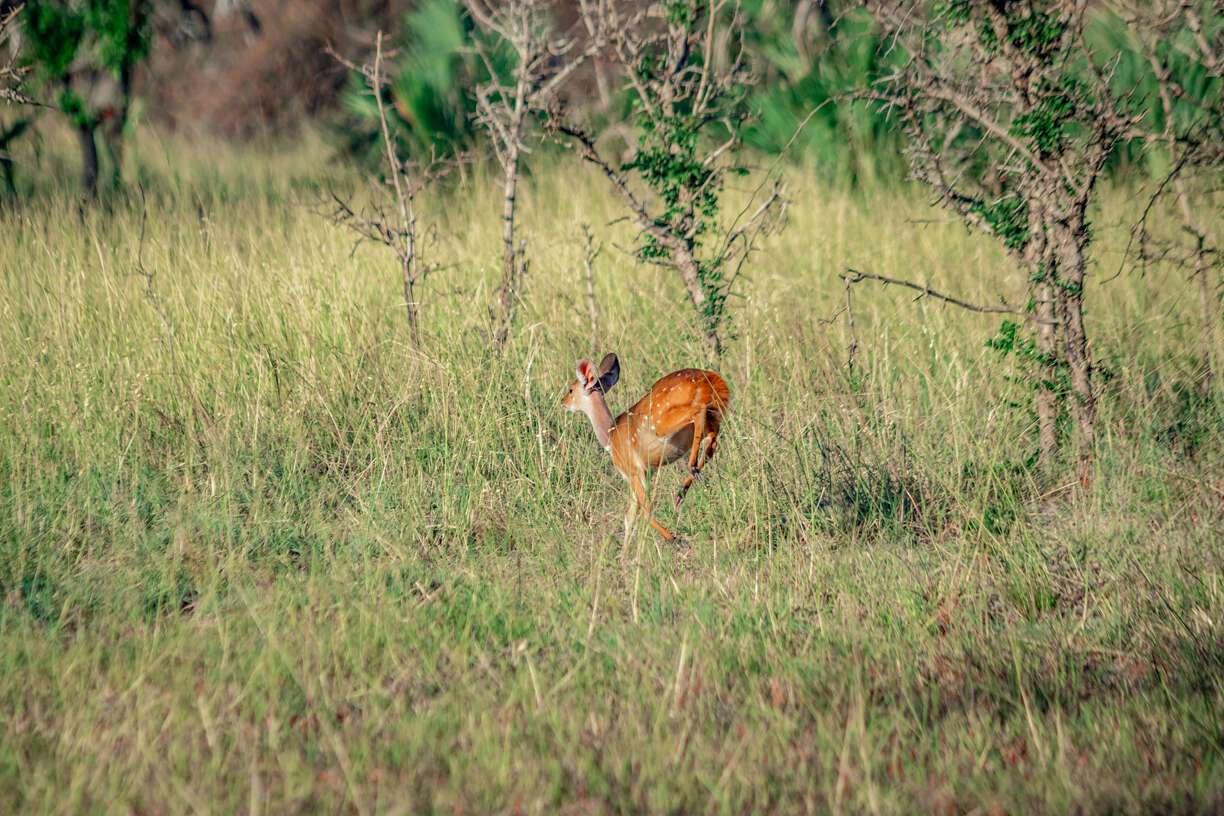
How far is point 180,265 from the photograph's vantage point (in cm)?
613

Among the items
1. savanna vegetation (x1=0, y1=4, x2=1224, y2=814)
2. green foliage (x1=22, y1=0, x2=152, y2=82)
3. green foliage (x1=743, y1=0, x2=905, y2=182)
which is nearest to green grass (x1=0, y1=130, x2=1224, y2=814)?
savanna vegetation (x1=0, y1=4, x2=1224, y2=814)

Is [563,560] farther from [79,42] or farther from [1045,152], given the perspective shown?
[79,42]

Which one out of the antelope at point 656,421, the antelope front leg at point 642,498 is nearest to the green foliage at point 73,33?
the antelope at point 656,421

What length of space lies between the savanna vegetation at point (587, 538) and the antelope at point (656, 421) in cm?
22

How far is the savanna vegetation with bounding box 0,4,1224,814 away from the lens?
2389 mm

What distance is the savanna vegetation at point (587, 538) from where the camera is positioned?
7.84 feet

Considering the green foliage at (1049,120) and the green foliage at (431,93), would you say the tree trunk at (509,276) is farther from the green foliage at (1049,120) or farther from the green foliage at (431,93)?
the green foliage at (431,93)

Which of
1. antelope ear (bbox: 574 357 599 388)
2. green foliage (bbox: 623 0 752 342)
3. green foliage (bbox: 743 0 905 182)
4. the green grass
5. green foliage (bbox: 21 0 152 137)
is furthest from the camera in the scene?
green foliage (bbox: 743 0 905 182)

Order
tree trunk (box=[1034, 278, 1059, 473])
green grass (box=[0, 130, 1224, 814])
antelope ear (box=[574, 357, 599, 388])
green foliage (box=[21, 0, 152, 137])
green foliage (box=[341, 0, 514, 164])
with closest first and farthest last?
green grass (box=[0, 130, 1224, 814]) → antelope ear (box=[574, 357, 599, 388]) → tree trunk (box=[1034, 278, 1059, 473]) → green foliage (box=[21, 0, 152, 137]) → green foliage (box=[341, 0, 514, 164])

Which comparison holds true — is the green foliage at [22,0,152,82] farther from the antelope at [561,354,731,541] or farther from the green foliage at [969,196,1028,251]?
the green foliage at [969,196,1028,251]

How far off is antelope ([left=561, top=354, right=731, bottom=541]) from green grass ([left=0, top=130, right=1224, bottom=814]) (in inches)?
11.6

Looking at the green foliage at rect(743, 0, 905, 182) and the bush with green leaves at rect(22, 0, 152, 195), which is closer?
the bush with green leaves at rect(22, 0, 152, 195)

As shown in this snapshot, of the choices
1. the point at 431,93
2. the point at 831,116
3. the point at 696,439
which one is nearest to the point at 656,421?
the point at 696,439

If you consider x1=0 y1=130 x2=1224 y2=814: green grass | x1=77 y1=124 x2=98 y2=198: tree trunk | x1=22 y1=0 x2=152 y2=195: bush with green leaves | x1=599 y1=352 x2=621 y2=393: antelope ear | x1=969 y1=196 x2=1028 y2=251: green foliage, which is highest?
x1=22 y1=0 x2=152 y2=195: bush with green leaves
